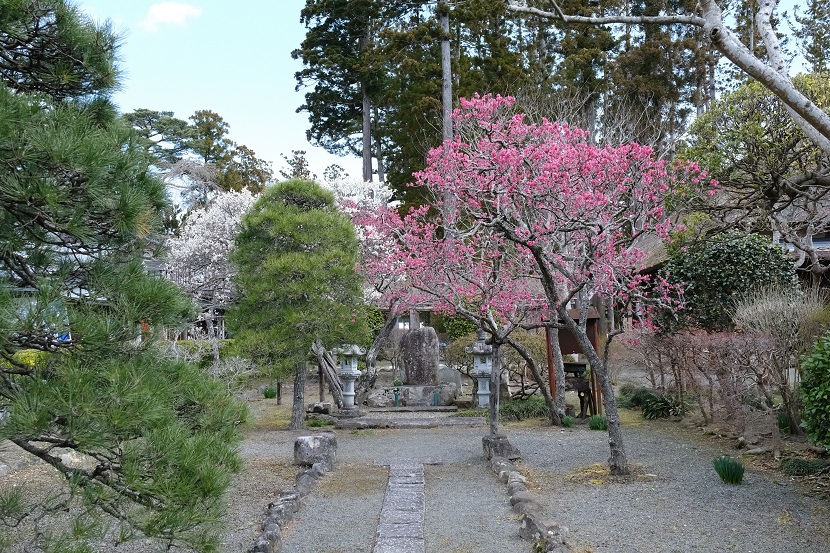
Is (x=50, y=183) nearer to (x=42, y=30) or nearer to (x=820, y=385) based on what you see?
(x=42, y=30)

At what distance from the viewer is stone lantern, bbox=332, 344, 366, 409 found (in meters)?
12.6

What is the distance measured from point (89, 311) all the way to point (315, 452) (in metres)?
5.78

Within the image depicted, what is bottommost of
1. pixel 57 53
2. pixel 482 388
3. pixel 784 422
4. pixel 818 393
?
pixel 784 422

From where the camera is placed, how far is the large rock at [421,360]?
14.3 meters

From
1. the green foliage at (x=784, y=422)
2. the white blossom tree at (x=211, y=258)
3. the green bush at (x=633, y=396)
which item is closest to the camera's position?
the green foliage at (x=784, y=422)

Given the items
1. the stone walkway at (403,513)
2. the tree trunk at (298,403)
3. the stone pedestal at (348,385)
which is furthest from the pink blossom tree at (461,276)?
the tree trunk at (298,403)

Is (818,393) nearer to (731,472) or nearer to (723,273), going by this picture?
(731,472)

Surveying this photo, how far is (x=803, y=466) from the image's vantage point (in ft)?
20.8

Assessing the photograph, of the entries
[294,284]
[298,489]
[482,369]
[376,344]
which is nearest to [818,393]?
[298,489]

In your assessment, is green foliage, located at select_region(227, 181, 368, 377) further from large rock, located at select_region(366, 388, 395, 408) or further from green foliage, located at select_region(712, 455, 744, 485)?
green foliage, located at select_region(712, 455, 744, 485)

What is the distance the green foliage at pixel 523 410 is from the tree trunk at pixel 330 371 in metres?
2.95

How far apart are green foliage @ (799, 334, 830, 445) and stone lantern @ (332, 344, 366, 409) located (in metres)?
8.42

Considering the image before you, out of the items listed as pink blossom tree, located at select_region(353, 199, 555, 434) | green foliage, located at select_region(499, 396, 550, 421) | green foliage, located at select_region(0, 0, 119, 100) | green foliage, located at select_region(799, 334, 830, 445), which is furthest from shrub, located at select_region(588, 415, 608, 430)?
green foliage, located at select_region(0, 0, 119, 100)

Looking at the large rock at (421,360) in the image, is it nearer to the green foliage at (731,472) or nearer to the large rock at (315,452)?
the large rock at (315,452)
